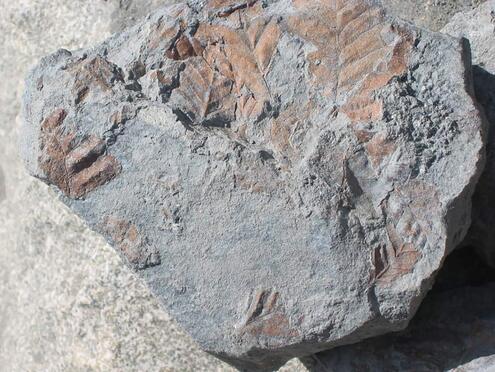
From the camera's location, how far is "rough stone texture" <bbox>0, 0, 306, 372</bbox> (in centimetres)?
182

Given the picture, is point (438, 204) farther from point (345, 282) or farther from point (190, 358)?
point (190, 358)

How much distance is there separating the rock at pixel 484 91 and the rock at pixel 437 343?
107 millimetres

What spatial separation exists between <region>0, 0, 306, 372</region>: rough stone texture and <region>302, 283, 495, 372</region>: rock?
0.28 m

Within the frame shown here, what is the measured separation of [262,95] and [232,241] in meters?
0.25

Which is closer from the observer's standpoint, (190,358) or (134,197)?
(134,197)

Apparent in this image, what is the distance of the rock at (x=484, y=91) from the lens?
1404 mm

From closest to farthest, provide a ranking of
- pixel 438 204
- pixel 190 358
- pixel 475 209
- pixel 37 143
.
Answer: pixel 438 204, pixel 37 143, pixel 475 209, pixel 190 358

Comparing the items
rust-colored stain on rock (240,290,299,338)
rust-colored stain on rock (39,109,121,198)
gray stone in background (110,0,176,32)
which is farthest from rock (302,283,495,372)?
gray stone in background (110,0,176,32)

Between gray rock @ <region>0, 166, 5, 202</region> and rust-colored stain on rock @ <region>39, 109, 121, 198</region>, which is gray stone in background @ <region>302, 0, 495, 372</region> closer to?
rust-colored stain on rock @ <region>39, 109, 121, 198</region>

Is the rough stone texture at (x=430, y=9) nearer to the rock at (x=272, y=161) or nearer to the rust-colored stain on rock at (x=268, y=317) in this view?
the rock at (x=272, y=161)

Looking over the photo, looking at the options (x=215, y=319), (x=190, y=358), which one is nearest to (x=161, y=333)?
(x=190, y=358)

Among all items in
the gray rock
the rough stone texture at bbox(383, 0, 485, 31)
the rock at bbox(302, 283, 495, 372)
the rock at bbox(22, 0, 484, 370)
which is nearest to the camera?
the rock at bbox(22, 0, 484, 370)

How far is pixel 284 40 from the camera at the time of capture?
1.29 metres

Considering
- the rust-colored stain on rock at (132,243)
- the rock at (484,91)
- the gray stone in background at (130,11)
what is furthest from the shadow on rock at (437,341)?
the gray stone in background at (130,11)
